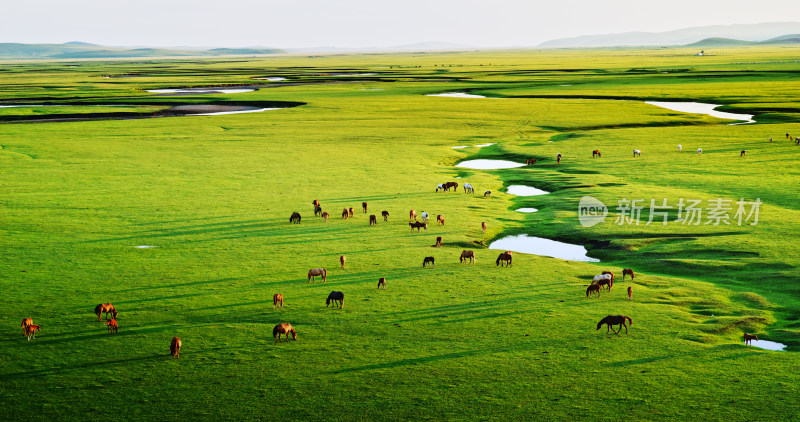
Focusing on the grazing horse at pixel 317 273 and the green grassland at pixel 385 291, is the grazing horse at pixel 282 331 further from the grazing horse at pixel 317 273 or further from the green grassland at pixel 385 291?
the grazing horse at pixel 317 273

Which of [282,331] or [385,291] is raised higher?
[282,331]

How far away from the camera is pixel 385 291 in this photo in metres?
23.7

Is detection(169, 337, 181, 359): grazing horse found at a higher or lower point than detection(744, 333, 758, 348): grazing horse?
higher

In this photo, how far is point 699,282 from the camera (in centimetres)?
2520

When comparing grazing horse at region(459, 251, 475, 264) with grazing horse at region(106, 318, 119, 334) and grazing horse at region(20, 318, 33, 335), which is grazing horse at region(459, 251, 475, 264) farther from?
grazing horse at region(20, 318, 33, 335)

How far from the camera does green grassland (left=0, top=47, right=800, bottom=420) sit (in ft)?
53.0

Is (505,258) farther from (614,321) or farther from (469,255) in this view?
(614,321)

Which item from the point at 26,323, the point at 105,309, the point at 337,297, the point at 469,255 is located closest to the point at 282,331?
the point at 337,297

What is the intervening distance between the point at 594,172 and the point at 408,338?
31.7 meters

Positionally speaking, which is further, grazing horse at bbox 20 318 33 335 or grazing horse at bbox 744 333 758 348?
grazing horse at bbox 744 333 758 348

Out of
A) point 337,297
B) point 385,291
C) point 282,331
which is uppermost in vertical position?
point 337,297

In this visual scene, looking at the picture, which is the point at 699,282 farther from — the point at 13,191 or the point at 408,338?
the point at 13,191

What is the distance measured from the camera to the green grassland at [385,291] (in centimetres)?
1616

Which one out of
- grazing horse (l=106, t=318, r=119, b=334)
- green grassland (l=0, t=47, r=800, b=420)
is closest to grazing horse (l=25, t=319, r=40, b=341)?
green grassland (l=0, t=47, r=800, b=420)
